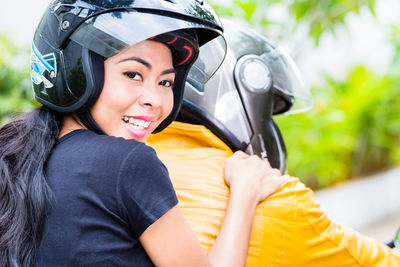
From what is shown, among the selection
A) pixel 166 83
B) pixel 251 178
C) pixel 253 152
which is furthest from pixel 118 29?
pixel 253 152

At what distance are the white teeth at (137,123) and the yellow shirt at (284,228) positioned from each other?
26 centimetres

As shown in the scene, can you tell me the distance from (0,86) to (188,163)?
3.27m

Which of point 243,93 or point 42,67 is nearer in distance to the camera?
point 42,67

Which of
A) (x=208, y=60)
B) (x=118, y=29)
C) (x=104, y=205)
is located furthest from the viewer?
(x=208, y=60)

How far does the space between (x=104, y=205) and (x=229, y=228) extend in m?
0.43

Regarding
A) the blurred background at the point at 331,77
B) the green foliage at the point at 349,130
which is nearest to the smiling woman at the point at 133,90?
the blurred background at the point at 331,77

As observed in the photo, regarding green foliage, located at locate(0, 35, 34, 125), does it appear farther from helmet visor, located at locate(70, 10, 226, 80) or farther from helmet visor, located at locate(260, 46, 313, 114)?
helmet visor, located at locate(70, 10, 226, 80)

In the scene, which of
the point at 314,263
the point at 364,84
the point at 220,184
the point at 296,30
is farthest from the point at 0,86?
the point at 364,84

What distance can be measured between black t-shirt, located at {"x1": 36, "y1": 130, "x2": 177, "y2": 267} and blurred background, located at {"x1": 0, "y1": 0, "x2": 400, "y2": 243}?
3077mm

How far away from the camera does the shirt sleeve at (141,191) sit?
3.73 feet

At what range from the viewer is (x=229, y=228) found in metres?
1.39

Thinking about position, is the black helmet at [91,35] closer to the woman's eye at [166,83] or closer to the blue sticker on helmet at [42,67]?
the blue sticker on helmet at [42,67]


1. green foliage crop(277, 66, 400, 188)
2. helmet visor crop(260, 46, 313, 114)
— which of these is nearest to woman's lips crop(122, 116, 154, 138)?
helmet visor crop(260, 46, 313, 114)

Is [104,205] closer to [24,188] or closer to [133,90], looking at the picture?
[24,188]
